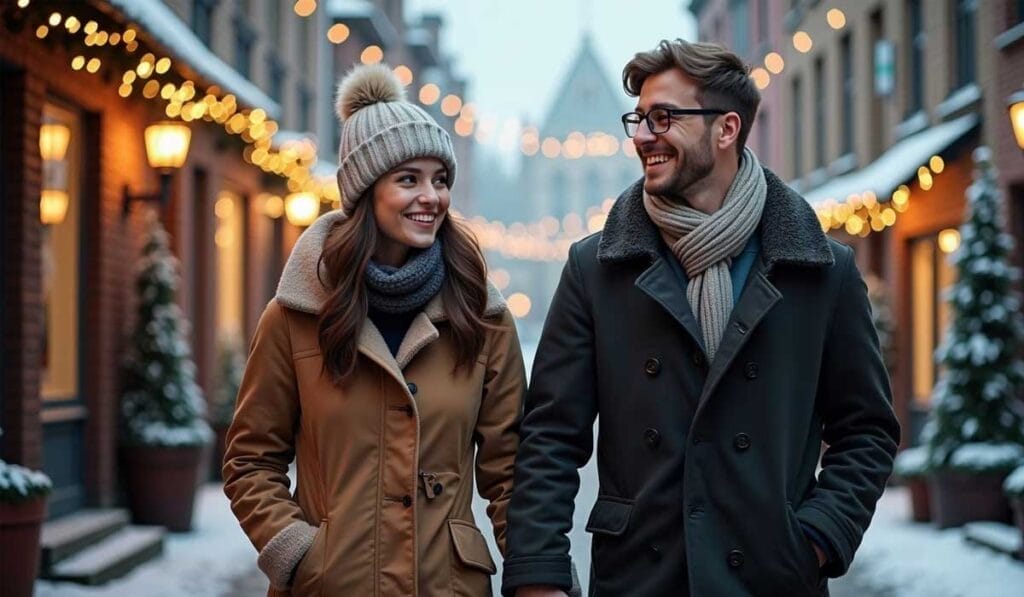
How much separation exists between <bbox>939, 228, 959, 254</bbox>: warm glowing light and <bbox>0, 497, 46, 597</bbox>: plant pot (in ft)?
33.5

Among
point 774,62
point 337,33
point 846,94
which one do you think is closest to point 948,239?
point 846,94

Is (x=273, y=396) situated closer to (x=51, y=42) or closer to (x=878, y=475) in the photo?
(x=878, y=475)

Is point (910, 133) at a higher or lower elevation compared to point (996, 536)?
higher

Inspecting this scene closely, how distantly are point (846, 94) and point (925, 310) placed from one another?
19.9 feet

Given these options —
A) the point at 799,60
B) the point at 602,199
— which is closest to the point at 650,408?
the point at 799,60

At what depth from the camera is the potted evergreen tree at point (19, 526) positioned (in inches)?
305

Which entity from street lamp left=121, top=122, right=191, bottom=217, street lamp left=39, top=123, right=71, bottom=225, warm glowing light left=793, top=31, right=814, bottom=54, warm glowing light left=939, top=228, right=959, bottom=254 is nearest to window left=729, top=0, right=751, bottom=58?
warm glowing light left=793, top=31, right=814, bottom=54

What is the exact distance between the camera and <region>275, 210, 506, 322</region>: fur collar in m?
4.22

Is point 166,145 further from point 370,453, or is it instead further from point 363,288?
point 370,453

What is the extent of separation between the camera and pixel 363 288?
4227mm

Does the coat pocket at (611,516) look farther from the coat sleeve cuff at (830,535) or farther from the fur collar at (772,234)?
the fur collar at (772,234)

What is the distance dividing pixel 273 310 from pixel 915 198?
13.8m

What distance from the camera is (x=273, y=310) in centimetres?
427

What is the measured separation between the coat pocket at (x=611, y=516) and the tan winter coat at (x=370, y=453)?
0.82 ft
